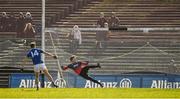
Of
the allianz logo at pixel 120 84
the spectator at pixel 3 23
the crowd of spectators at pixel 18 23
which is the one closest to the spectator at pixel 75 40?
the allianz logo at pixel 120 84

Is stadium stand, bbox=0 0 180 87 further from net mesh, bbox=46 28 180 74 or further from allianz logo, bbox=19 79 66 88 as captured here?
allianz logo, bbox=19 79 66 88

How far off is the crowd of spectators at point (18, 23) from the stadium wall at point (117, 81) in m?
2.71

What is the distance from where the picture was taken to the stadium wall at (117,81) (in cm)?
3769

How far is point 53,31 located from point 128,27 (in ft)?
15.7

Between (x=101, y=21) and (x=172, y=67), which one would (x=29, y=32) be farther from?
(x=172, y=67)

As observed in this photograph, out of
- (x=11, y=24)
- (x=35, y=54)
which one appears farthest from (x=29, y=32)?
(x=35, y=54)

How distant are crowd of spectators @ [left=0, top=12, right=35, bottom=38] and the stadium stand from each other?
1.28 feet

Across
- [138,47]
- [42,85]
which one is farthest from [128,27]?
[42,85]

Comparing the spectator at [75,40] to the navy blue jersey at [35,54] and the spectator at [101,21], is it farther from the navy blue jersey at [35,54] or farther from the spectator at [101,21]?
the navy blue jersey at [35,54]

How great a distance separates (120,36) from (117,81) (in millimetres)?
3736

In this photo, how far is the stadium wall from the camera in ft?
124

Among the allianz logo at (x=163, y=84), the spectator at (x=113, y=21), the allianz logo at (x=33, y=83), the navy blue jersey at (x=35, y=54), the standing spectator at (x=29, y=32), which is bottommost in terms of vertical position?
the allianz logo at (x=33, y=83)

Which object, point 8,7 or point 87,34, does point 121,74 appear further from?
point 8,7

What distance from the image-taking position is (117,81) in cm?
3816
